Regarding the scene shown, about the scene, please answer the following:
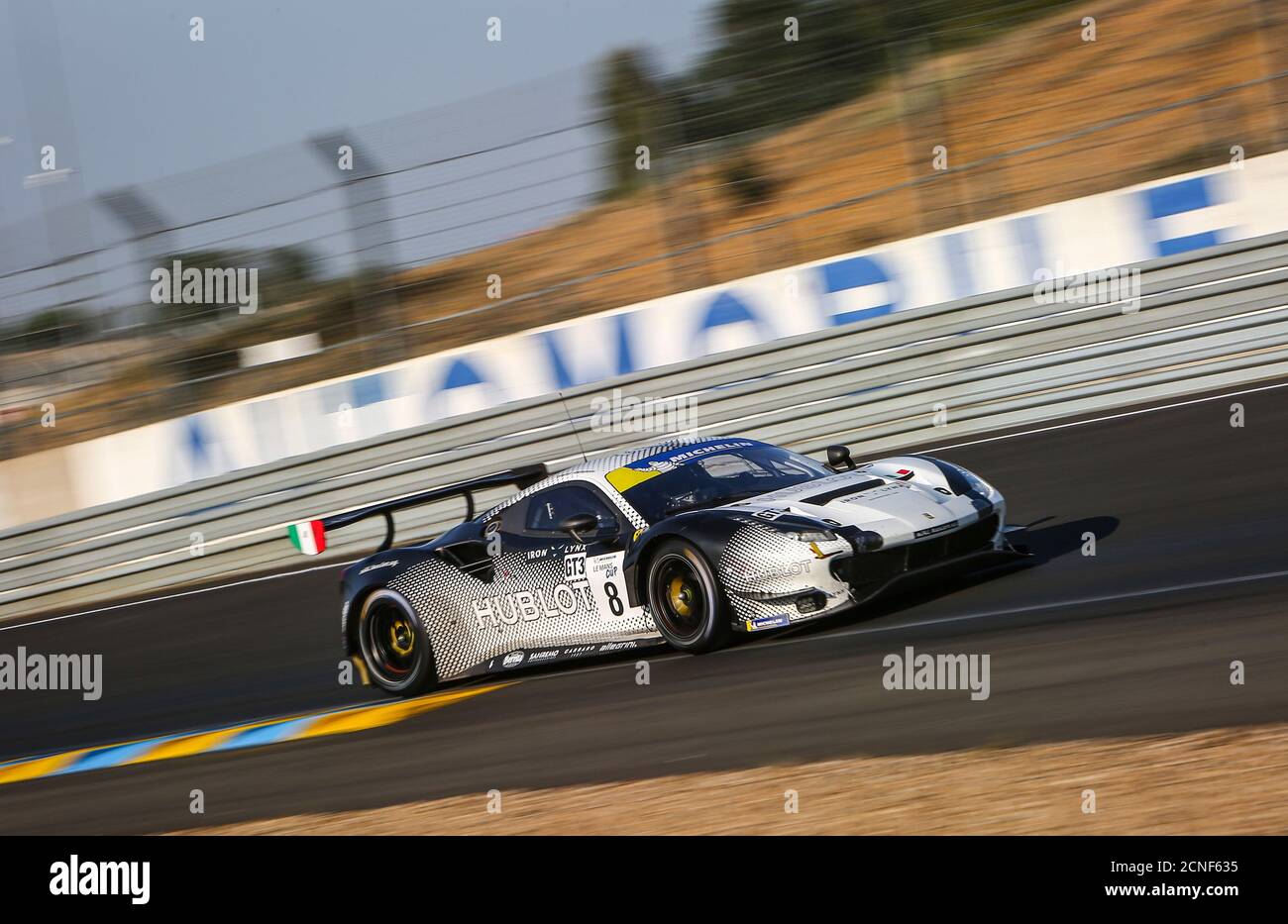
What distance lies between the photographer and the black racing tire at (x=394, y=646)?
830cm

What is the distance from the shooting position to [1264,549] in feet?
23.7

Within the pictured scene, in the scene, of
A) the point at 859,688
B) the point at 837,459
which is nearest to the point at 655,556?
the point at 859,688

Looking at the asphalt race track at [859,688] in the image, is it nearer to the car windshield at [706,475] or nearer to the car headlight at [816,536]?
the car headlight at [816,536]

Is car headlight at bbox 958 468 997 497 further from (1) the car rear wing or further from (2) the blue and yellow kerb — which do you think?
(2) the blue and yellow kerb

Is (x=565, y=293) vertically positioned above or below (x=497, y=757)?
above

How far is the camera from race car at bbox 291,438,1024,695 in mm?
6941

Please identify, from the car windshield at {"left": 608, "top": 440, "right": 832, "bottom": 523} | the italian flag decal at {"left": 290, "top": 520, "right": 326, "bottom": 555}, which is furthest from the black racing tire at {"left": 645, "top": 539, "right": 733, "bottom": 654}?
the italian flag decal at {"left": 290, "top": 520, "right": 326, "bottom": 555}

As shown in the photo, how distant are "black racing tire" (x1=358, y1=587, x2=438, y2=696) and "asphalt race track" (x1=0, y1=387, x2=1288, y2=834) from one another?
30 centimetres

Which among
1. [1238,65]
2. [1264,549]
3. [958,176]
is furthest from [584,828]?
[1238,65]

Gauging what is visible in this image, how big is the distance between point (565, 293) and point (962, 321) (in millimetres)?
4324

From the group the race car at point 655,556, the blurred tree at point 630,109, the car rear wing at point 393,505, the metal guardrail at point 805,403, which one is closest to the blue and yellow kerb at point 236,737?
the race car at point 655,556

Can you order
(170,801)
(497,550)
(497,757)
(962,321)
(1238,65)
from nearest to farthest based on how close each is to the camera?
1. (497,757)
2. (170,801)
3. (497,550)
4. (962,321)
5. (1238,65)

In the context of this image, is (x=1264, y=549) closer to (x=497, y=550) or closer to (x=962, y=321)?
(x=497, y=550)

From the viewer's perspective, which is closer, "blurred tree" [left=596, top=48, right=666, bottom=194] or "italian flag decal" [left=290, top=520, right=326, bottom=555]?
"italian flag decal" [left=290, top=520, right=326, bottom=555]
